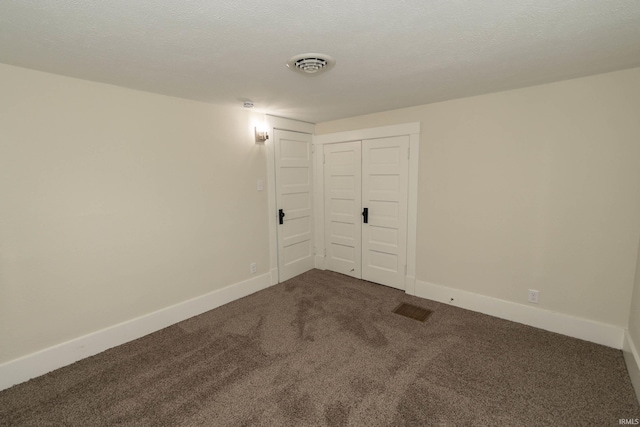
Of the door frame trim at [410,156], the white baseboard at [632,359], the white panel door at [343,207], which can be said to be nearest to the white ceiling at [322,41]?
the door frame trim at [410,156]

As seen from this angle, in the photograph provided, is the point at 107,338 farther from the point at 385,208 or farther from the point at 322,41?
the point at 385,208

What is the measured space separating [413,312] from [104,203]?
3.20 meters

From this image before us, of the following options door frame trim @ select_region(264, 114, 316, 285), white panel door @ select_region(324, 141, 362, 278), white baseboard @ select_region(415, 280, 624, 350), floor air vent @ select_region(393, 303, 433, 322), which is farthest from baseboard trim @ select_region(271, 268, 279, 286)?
white baseboard @ select_region(415, 280, 624, 350)

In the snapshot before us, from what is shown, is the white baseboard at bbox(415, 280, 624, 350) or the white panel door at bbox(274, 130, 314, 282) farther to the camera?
the white panel door at bbox(274, 130, 314, 282)

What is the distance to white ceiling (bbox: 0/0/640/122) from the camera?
1.33 metres

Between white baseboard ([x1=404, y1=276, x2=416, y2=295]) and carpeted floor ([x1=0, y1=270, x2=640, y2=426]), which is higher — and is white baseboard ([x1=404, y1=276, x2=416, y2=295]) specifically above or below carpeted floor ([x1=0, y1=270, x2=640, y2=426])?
above

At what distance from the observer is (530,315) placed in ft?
8.95

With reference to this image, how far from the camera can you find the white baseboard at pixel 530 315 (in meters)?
2.38

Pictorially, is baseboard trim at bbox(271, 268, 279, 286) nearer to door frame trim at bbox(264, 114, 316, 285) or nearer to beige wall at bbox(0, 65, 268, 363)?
door frame trim at bbox(264, 114, 316, 285)

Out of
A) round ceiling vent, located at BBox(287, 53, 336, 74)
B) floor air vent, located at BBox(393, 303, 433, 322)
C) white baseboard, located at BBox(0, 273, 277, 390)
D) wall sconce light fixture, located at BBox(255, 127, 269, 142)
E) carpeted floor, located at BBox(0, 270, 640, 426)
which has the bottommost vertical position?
carpeted floor, located at BBox(0, 270, 640, 426)

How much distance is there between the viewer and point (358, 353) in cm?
234

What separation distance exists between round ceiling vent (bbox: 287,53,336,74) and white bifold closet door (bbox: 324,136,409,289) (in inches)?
70.4

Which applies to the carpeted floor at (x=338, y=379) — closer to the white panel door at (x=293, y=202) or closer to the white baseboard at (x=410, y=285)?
the white baseboard at (x=410, y=285)

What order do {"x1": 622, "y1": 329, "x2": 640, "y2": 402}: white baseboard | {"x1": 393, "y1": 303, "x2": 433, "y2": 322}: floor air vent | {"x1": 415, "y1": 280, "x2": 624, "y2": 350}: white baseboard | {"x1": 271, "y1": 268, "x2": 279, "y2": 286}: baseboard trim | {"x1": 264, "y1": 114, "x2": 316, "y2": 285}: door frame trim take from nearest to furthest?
{"x1": 622, "y1": 329, "x2": 640, "y2": 402}: white baseboard
{"x1": 415, "y1": 280, "x2": 624, "y2": 350}: white baseboard
{"x1": 393, "y1": 303, "x2": 433, "y2": 322}: floor air vent
{"x1": 264, "y1": 114, "x2": 316, "y2": 285}: door frame trim
{"x1": 271, "y1": 268, "x2": 279, "y2": 286}: baseboard trim
